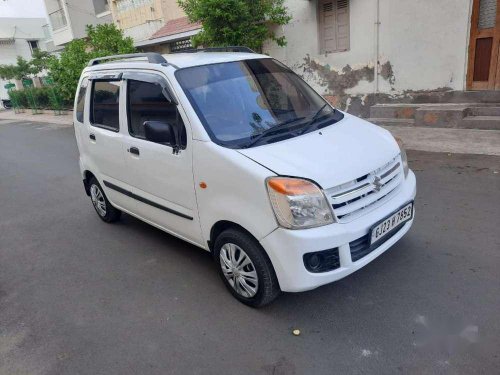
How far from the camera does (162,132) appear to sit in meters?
3.19

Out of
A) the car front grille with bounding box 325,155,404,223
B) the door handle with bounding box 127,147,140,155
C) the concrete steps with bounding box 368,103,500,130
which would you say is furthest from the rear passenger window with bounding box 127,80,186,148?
the concrete steps with bounding box 368,103,500,130

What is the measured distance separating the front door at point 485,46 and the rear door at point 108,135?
23.4ft

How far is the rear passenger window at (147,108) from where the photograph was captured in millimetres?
3313

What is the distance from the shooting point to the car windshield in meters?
3.14

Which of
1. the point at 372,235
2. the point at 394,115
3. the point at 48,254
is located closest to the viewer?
the point at 372,235

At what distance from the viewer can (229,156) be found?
2.87 metres

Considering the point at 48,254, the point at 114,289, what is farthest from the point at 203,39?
the point at 114,289

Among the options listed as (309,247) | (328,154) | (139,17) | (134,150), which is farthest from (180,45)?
(309,247)

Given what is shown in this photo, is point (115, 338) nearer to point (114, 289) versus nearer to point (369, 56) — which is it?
point (114, 289)

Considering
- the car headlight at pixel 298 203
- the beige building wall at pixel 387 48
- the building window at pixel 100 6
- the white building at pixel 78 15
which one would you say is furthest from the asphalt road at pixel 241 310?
the building window at pixel 100 6

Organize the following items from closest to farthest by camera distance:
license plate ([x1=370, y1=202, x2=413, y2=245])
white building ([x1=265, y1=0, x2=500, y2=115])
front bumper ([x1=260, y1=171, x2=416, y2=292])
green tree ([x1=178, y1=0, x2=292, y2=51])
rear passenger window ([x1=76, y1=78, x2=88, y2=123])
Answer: front bumper ([x1=260, y1=171, x2=416, y2=292]) → license plate ([x1=370, y1=202, x2=413, y2=245]) → rear passenger window ([x1=76, y1=78, x2=88, y2=123]) → white building ([x1=265, y1=0, x2=500, y2=115]) → green tree ([x1=178, y1=0, x2=292, y2=51])

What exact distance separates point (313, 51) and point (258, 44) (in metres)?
1.45

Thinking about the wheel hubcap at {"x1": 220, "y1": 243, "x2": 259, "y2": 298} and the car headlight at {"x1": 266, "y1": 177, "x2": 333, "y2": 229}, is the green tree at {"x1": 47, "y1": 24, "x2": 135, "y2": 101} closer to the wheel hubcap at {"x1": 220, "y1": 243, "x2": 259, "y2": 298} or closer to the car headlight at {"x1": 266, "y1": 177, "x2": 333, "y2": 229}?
the wheel hubcap at {"x1": 220, "y1": 243, "x2": 259, "y2": 298}

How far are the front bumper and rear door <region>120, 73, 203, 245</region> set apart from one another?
0.92m
